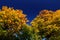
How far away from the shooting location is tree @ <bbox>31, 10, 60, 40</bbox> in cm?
4228

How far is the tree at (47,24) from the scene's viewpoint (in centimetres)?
4228

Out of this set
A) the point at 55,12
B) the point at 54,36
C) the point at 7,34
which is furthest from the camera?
the point at 55,12

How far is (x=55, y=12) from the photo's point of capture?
153ft

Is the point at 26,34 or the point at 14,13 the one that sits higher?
the point at 14,13

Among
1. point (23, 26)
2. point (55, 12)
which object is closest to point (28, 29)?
point (23, 26)

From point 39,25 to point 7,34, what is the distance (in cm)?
735

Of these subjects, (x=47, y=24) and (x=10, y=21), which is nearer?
(x=10, y=21)

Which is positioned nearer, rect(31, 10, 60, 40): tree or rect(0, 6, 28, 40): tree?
rect(0, 6, 28, 40): tree

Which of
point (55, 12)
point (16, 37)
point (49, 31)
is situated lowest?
point (16, 37)

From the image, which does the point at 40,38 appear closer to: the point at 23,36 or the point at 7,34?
the point at 23,36

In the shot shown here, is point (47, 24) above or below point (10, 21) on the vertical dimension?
above

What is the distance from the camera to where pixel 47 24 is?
43.6m

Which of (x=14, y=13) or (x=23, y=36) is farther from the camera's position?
(x=14, y=13)

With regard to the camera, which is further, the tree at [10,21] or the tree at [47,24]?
the tree at [47,24]
